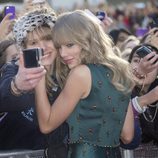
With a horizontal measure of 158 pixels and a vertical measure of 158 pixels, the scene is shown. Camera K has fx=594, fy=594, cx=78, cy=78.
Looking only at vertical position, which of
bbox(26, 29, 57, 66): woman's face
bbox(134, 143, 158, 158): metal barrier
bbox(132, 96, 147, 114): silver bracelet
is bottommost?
bbox(134, 143, 158, 158): metal barrier

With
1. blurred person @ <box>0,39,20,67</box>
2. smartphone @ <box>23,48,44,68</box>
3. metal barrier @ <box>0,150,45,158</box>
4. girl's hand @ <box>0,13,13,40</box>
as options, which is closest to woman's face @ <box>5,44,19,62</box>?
blurred person @ <box>0,39,20,67</box>

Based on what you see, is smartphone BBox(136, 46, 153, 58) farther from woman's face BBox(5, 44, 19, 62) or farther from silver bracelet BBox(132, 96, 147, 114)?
woman's face BBox(5, 44, 19, 62)

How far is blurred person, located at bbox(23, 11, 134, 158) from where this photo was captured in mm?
3293

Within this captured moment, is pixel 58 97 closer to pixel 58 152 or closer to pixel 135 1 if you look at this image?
pixel 58 152

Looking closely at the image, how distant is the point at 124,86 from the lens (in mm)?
3414

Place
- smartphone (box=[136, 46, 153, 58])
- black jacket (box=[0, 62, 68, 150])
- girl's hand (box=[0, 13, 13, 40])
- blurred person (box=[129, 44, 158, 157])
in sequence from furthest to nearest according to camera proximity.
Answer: girl's hand (box=[0, 13, 13, 40]) → blurred person (box=[129, 44, 158, 157]) → smartphone (box=[136, 46, 153, 58]) → black jacket (box=[0, 62, 68, 150])

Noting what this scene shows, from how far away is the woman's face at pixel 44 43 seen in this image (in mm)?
3562

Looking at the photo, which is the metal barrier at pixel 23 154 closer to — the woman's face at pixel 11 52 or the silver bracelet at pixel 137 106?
the silver bracelet at pixel 137 106

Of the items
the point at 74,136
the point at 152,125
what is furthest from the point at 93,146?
the point at 152,125

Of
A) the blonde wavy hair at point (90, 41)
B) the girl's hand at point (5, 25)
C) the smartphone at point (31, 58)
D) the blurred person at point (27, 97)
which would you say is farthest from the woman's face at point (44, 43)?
the girl's hand at point (5, 25)

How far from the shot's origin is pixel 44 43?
3.61 m

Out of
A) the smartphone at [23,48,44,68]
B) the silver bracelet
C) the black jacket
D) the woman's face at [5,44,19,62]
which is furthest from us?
the woman's face at [5,44,19,62]

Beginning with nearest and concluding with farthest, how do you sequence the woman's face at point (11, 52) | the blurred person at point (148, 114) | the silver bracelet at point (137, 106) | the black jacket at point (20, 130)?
the black jacket at point (20, 130) < the silver bracelet at point (137, 106) < the blurred person at point (148, 114) < the woman's face at point (11, 52)

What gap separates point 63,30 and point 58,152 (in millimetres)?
730
